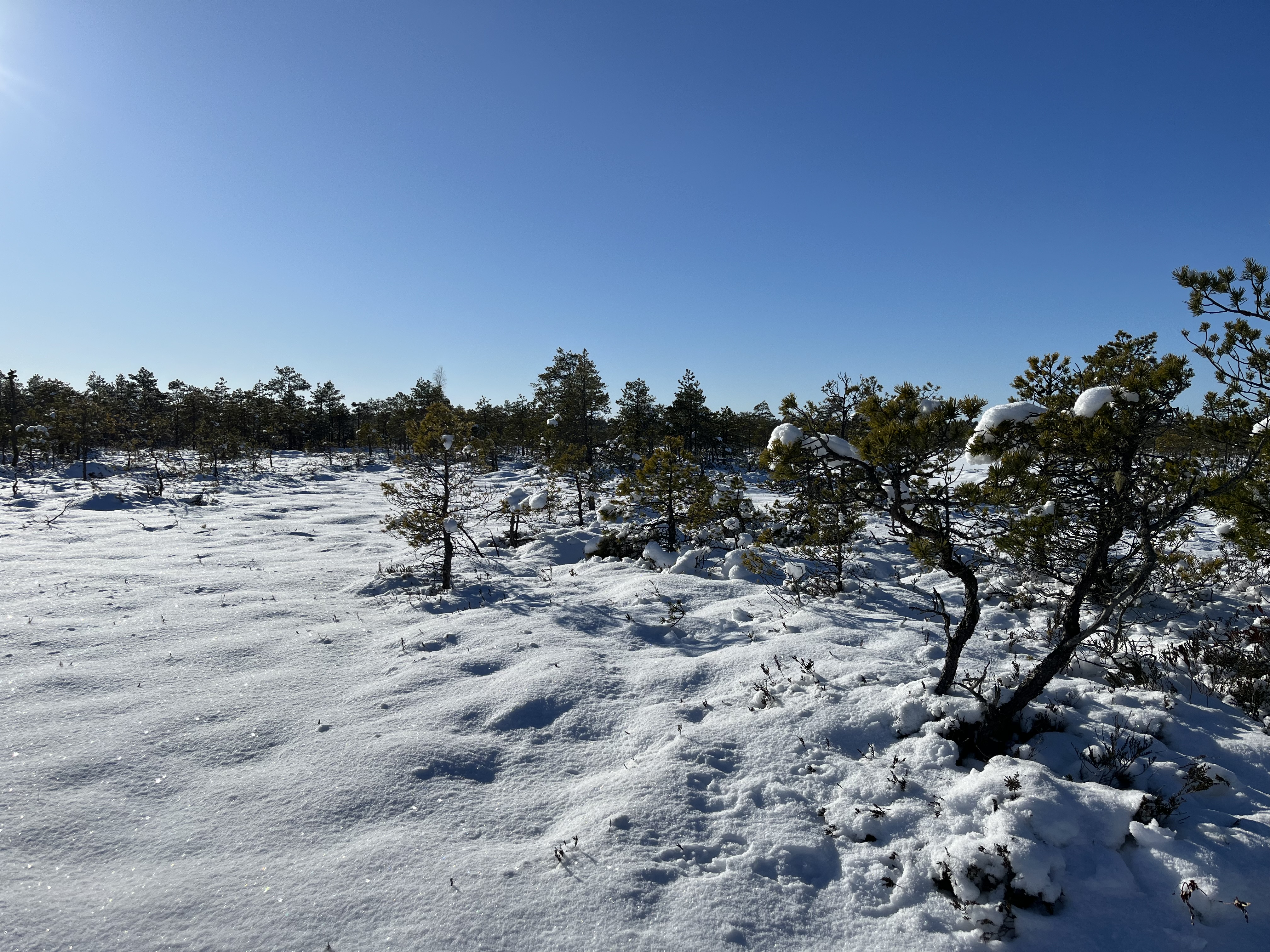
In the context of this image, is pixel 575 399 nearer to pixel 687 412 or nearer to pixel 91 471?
pixel 687 412

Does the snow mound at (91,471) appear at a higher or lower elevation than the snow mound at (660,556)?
higher

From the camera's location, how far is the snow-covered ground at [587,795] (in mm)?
2920

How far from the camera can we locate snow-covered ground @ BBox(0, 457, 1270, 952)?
9.58ft

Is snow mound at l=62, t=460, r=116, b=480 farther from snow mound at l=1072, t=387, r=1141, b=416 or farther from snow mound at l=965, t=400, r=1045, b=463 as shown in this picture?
snow mound at l=1072, t=387, r=1141, b=416

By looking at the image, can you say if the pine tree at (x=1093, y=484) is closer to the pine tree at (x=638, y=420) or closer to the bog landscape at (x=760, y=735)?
Result: the bog landscape at (x=760, y=735)

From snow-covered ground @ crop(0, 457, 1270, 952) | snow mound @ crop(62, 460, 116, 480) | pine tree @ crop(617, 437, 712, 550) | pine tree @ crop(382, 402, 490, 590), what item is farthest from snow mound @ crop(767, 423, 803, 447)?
snow mound @ crop(62, 460, 116, 480)

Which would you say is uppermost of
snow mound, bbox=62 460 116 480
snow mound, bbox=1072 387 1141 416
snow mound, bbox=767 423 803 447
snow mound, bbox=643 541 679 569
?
snow mound, bbox=1072 387 1141 416

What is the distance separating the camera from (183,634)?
7.37 metres

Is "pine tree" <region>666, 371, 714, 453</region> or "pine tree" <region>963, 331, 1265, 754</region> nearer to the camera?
"pine tree" <region>963, 331, 1265, 754</region>

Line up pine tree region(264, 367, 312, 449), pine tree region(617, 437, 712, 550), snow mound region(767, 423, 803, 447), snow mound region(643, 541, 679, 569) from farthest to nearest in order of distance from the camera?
1. pine tree region(264, 367, 312, 449)
2. pine tree region(617, 437, 712, 550)
3. snow mound region(643, 541, 679, 569)
4. snow mound region(767, 423, 803, 447)

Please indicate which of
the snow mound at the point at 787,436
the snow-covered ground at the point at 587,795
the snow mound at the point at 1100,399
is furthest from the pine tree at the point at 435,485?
the snow mound at the point at 1100,399

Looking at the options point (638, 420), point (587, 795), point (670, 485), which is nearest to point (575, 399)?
point (638, 420)

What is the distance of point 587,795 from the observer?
406cm

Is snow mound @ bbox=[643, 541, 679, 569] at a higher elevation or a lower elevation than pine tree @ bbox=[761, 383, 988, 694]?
lower
